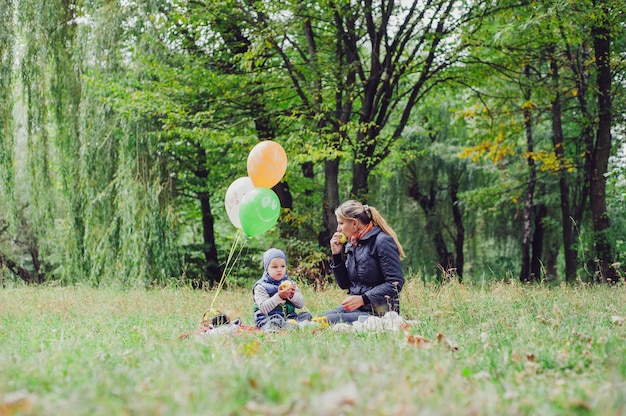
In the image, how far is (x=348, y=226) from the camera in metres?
5.75

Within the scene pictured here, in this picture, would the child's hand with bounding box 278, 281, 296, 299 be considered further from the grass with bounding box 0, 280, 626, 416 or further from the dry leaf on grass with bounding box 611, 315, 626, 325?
the dry leaf on grass with bounding box 611, 315, 626, 325

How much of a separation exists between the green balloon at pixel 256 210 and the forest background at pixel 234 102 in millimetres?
3623

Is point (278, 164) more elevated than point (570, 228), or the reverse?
point (278, 164)

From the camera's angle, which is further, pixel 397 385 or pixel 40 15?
pixel 40 15

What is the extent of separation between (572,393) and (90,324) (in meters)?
4.81

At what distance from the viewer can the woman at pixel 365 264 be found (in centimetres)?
546

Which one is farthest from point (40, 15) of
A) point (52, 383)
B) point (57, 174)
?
point (52, 383)

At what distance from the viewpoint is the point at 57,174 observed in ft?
40.6

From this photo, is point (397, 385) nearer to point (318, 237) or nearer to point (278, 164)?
point (278, 164)

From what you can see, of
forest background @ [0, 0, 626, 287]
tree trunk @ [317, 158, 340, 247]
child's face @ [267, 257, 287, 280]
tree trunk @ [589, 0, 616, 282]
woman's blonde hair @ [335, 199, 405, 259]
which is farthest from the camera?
tree trunk @ [317, 158, 340, 247]

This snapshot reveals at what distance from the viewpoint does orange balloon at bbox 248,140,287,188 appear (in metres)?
6.23

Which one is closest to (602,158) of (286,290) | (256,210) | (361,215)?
(361,215)

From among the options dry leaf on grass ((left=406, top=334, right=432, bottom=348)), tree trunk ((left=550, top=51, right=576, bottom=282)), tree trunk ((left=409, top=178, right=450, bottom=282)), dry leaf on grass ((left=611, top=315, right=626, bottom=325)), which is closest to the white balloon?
dry leaf on grass ((left=406, top=334, right=432, bottom=348))

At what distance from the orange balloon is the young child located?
994 mm
